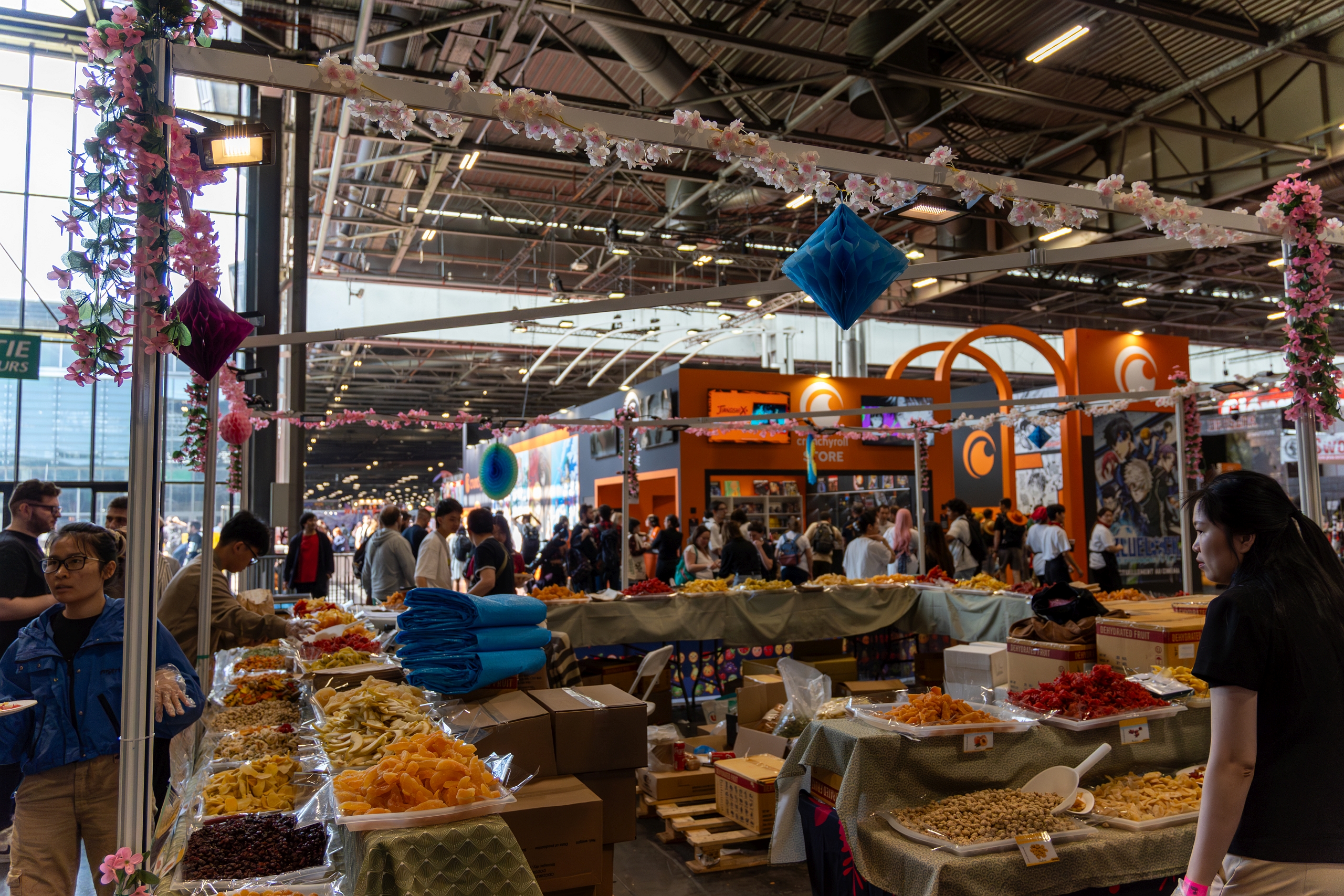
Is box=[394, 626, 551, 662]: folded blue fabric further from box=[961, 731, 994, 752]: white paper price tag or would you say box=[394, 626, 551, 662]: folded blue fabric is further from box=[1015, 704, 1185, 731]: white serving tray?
box=[1015, 704, 1185, 731]: white serving tray

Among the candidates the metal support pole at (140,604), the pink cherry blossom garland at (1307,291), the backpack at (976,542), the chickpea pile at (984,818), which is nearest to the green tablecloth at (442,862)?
the metal support pole at (140,604)

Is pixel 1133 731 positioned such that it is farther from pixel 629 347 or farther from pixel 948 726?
pixel 629 347

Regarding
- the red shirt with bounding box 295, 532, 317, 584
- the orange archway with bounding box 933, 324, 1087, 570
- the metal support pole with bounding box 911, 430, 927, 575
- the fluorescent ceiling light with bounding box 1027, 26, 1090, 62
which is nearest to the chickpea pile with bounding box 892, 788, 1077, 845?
the metal support pole with bounding box 911, 430, 927, 575

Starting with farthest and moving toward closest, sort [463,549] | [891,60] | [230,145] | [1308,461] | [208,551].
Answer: [463,549], [891,60], [1308,461], [208,551], [230,145]

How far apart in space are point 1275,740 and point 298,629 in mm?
3875

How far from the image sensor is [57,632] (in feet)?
8.77

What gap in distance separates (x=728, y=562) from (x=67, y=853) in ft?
24.1

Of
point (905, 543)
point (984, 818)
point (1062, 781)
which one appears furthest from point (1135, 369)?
point (984, 818)

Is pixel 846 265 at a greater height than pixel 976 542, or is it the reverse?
pixel 846 265

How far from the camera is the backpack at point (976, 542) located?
10773 mm

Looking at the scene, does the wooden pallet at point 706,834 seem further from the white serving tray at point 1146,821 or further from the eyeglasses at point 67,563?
the eyeglasses at point 67,563

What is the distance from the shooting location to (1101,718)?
10.6 ft

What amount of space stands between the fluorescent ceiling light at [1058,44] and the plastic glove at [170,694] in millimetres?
8995

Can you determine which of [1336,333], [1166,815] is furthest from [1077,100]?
[1336,333]
